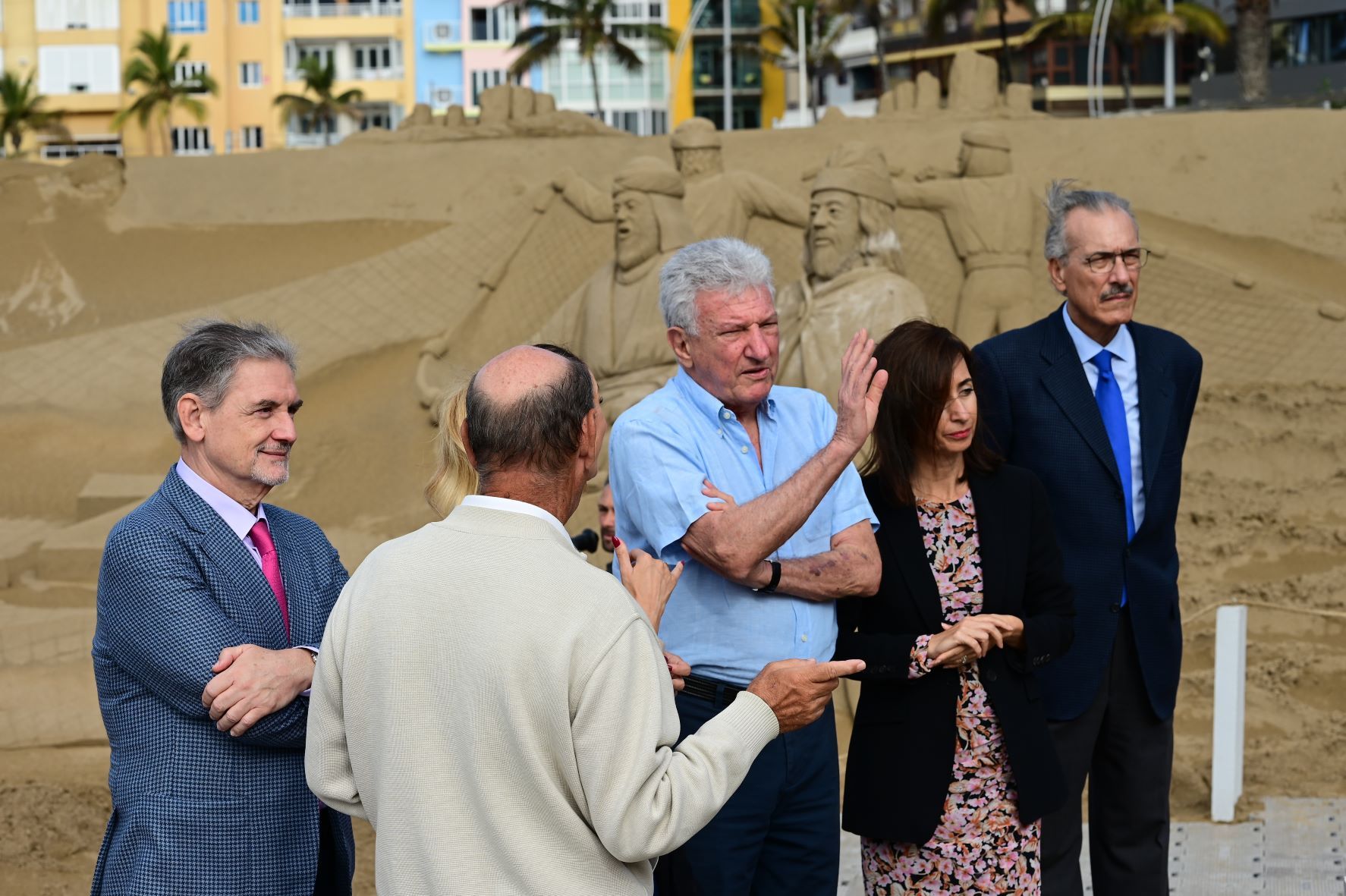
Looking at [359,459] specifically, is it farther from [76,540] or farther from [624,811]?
[624,811]

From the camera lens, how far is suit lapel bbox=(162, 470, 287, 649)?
2461 millimetres

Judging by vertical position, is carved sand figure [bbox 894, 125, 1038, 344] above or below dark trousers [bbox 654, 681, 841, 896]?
above

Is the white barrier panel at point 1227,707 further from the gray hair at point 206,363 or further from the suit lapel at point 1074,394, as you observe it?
the gray hair at point 206,363

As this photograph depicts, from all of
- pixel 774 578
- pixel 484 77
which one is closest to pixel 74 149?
pixel 484 77

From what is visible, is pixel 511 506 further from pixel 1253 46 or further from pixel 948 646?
pixel 1253 46

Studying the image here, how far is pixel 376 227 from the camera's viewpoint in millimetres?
14555

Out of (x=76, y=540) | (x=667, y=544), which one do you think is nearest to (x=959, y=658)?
(x=667, y=544)

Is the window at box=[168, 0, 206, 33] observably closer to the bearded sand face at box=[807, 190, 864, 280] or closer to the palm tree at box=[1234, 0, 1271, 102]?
the palm tree at box=[1234, 0, 1271, 102]

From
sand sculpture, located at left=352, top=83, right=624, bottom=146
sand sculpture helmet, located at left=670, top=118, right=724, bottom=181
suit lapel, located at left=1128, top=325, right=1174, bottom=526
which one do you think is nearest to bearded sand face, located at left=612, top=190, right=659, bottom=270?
sand sculpture helmet, located at left=670, top=118, right=724, bottom=181

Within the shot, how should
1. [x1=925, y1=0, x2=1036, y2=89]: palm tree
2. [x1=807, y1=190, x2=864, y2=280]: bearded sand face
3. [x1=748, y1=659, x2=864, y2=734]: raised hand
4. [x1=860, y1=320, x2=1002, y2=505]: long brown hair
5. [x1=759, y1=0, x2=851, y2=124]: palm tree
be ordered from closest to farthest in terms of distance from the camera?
[x1=748, y1=659, x2=864, y2=734]: raised hand → [x1=860, y1=320, x2=1002, y2=505]: long brown hair → [x1=807, y1=190, x2=864, y2=280]: bearded sand face → [x1=925, y1=0, x2=1036, y2=89]: palm tree → [x1=759, y1=0, x2=851, y2=124]: palm tree

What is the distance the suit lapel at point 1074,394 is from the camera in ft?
10.6

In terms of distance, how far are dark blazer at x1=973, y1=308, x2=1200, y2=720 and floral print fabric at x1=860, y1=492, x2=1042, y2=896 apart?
0.35 meters

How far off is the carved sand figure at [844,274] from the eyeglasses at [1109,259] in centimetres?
327

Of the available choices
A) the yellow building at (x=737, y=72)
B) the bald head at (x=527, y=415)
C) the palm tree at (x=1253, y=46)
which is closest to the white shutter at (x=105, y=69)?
the yellow building at (x=737, y=72)
